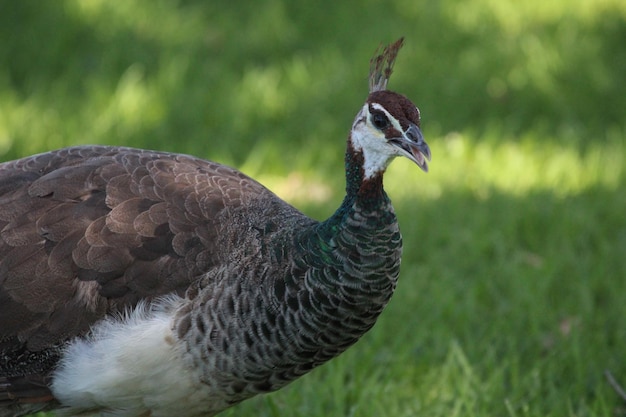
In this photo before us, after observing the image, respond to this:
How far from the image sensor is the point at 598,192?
605cm

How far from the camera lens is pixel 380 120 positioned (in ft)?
10.7

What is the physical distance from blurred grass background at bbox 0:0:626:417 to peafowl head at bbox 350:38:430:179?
1.15m

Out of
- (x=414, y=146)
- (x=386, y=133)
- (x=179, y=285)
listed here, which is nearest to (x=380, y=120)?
(x=386, y=133)

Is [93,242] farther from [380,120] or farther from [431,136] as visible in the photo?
[431,136]

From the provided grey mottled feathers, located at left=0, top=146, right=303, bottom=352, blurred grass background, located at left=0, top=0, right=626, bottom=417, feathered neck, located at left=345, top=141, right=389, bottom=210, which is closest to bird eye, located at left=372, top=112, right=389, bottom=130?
feathered neck, located at left=345, top=141, right=389, bottom=210

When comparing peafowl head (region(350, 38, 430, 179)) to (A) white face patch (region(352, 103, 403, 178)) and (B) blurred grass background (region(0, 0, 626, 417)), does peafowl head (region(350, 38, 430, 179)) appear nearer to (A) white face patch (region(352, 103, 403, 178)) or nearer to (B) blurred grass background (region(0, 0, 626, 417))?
(A) white face patch (region(352, 103, 403, 178))

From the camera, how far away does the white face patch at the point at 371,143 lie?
3.27 metres

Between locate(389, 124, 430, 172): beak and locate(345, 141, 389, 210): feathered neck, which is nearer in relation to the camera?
locate(389, 124, 430, 172): beak

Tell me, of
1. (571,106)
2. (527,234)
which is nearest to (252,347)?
(527,234)

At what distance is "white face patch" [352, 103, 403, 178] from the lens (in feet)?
10.7

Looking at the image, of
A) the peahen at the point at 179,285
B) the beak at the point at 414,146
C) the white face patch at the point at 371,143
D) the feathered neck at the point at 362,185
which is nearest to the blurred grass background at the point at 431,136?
the peahen at the point at 179,285

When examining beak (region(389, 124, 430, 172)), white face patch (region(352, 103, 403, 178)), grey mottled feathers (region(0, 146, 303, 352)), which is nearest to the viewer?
beak (region(389, 124, 430, 172))

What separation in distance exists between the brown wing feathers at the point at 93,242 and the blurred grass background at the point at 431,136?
84 centimetres

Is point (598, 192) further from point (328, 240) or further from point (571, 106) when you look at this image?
point (328, 240)
